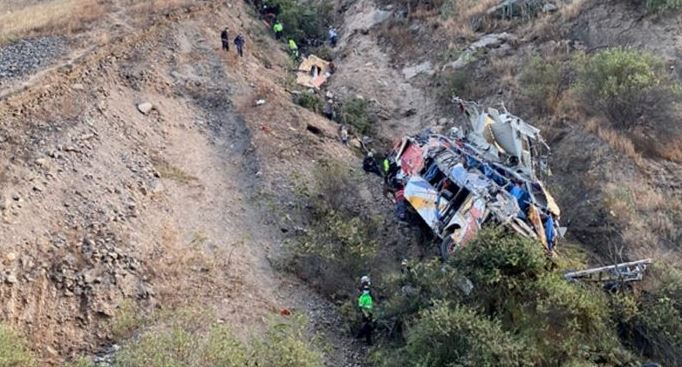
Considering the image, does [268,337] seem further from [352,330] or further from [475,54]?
[475,54]

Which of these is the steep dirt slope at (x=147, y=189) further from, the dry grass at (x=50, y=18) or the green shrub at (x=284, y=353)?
the dry grass at (x=50, y=18)

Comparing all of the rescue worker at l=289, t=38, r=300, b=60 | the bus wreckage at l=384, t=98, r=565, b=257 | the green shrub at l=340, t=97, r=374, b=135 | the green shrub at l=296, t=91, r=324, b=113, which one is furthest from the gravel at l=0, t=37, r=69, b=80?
the bus wreckage at l=384, t=98, r=565, b=257

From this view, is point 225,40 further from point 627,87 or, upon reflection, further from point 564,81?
point 627,87

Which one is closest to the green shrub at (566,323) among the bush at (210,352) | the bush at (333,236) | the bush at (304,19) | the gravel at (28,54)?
the bush at (210,352)

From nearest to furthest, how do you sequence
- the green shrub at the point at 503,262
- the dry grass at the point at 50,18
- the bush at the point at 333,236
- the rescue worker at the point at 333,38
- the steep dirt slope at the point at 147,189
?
the green shrub at the point at 503,262
the steep dirt slope at the point at 147,189
the bush at the point at 333,236
the dry grass at the point at 50,18
the rescue worker at the point at 333,38

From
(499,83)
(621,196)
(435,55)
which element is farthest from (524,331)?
(435,55)

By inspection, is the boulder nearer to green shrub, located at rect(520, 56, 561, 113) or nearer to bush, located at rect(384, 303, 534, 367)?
green shrub, located at rect(520, 56, 561, 113)

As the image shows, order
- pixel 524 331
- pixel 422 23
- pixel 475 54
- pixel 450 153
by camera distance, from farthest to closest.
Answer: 1. pixel 422 23
2. pixel 475 54
3. pixel 450 153
4. pixel 524 331
